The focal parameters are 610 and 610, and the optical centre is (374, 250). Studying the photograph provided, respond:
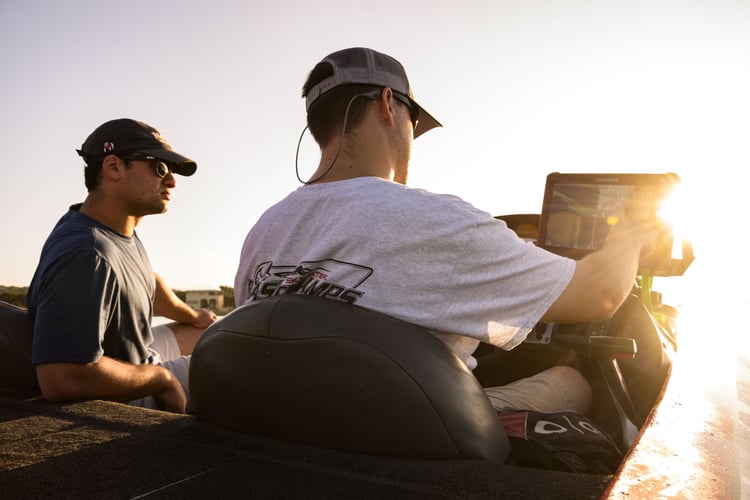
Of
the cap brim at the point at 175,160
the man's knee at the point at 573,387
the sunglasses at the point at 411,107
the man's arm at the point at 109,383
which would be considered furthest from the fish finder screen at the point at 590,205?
the cap brim at the point at 175,160

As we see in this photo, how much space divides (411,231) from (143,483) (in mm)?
803

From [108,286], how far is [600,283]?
2.03m

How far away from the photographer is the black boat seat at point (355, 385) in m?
1.34

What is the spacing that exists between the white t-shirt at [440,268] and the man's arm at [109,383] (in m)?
1.21

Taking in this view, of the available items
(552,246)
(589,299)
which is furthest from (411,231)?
(552,246)

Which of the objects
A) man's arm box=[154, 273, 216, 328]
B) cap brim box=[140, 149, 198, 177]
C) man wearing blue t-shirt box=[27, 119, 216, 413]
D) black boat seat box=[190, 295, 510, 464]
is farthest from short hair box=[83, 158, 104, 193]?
black boat seat box=[190, 295, 510, 464]

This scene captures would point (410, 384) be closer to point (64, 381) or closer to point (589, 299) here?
point (589, 299)

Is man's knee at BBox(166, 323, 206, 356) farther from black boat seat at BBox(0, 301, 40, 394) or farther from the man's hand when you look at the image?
black boat seat at BBox(0, 301, 40, 394)

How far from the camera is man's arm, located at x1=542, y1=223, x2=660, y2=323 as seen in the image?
1.56 m

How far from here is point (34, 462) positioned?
1260mm

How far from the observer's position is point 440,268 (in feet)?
4.96

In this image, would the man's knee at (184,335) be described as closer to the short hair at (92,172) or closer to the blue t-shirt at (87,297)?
the blue t-shirt at (87,297)

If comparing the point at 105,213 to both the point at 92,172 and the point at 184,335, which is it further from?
the point at 184,335

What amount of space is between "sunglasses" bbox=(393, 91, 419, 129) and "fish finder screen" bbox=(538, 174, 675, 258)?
58cm
